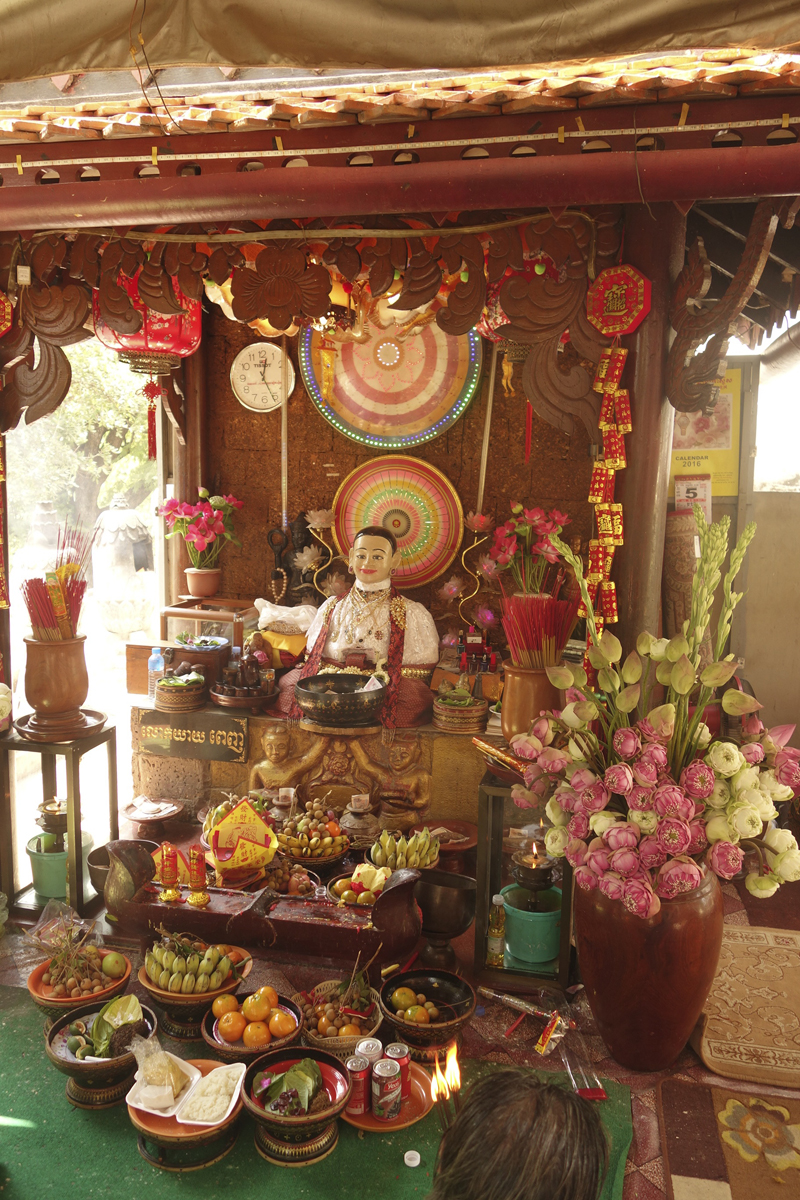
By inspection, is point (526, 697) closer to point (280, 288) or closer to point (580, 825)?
point (580, 825)

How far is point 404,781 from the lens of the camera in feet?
16.0

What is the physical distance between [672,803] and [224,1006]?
1702 millimetres

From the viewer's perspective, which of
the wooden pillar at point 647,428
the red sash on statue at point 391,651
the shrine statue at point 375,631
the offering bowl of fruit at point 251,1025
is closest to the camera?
the offering bowl of fruit at point 251,1025

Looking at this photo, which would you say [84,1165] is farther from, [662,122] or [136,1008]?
[662,122]

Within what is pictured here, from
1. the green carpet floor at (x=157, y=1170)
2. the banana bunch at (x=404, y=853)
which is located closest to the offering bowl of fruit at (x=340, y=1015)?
the green carpet floor at (x=157, y=1170)

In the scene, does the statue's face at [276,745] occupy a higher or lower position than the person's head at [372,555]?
lower

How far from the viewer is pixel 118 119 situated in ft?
10.6

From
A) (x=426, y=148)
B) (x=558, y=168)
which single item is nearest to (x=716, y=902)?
(x=558, y=168)

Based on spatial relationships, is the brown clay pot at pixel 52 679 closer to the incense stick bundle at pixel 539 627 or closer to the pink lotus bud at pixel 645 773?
the incense stick bundle at pixel 539 627

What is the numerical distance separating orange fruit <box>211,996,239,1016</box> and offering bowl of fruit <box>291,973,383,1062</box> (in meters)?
0.23

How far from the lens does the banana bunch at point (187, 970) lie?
3.04 metres

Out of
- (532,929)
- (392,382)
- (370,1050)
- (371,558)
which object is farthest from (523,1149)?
(392,382)

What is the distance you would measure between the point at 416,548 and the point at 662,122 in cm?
343

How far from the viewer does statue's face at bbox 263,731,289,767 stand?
501 cm
